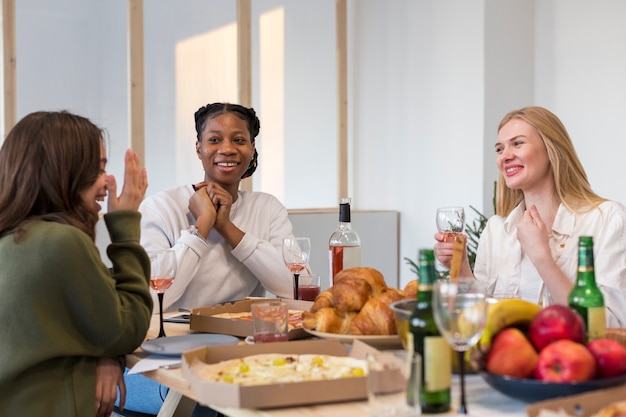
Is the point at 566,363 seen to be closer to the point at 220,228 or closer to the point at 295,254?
the point at 295,254

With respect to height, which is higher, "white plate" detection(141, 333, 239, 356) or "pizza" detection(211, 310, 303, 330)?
"pizza" detection(211, 310, 303, 330)

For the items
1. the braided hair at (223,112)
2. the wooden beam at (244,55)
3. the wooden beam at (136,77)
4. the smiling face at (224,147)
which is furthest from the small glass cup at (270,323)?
the wooden beam at (244,55)

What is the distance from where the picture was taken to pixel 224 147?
9.36ft

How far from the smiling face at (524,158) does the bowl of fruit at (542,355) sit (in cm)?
114

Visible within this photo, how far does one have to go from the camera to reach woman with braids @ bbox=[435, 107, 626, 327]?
217 cm

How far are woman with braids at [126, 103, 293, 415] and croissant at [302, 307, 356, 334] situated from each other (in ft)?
2.83

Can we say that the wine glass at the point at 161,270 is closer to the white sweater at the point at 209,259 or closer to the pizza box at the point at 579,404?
the white sweater at the point at 209,259

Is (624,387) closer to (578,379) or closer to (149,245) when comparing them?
(578,379)

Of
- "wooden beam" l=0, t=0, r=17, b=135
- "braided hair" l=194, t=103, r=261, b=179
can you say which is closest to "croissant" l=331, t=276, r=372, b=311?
"braided hair" l=194, t=103, r=261, b=179

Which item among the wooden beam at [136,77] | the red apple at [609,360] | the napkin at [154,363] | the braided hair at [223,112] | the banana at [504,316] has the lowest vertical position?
the napkin at [154,363]

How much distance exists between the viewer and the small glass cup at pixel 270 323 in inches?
67.1

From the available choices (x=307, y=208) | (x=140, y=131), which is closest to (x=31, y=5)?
(x=140, y=131)

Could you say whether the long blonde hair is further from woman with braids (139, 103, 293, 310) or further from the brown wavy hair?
the brown wavy hair

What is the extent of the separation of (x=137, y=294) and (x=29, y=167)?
15.2 inches
